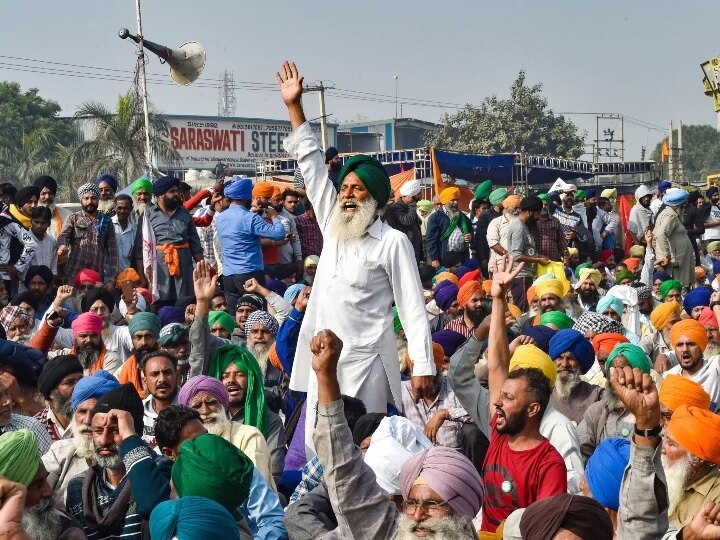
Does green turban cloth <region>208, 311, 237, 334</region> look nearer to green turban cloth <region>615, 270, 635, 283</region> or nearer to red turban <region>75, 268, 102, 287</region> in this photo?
red turban <region>75, 268, 102, 287</region>

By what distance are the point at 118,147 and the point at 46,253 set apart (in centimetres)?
2337

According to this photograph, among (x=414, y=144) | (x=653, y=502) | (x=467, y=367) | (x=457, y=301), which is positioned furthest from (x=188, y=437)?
(x=414, y=144)

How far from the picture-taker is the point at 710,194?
26578 mm

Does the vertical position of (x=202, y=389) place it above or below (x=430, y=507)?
above

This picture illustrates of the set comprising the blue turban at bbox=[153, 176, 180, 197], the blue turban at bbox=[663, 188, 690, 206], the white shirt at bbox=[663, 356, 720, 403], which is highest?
the blue turban at bbox=[153, 176, 180, 197]

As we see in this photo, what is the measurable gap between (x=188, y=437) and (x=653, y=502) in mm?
1920

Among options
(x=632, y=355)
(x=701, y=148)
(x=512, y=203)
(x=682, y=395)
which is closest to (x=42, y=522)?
(x=682, y=395)

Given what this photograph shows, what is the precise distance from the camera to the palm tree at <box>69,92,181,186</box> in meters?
33.0

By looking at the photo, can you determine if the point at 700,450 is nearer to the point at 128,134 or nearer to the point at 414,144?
the point at 128,134

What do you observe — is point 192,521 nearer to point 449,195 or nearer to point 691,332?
point 691,332

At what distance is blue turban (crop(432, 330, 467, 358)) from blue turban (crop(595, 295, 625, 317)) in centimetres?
278

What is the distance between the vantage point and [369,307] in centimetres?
593

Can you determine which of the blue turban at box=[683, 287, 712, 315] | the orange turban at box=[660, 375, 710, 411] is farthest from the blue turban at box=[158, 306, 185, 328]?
the blue turban at box=[683, 287, 712, 315]

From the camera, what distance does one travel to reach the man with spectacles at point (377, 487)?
390 centimetres
